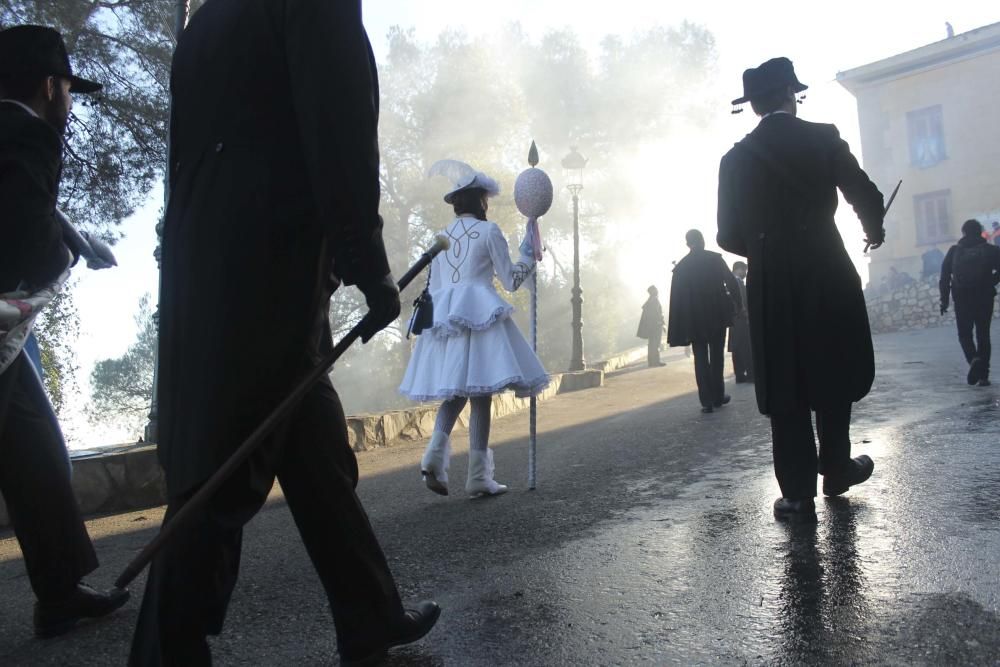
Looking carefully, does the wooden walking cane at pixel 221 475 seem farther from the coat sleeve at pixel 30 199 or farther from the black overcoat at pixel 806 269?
the black overcoat at pixel 806 269

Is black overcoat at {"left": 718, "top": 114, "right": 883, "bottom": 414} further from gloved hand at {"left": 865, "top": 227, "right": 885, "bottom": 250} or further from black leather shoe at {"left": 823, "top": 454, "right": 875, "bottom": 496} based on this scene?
black leather shoe at {"left": 823, "top": 454, "right": 875, "bottom": 496}

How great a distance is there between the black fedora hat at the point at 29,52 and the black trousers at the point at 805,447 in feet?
10.5

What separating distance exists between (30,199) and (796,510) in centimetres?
313

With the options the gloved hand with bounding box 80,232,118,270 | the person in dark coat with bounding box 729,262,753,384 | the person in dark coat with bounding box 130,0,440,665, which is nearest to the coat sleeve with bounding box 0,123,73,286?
the gloved hand with bounding box 80,232,118,270

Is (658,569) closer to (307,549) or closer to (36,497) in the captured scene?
(307,549)

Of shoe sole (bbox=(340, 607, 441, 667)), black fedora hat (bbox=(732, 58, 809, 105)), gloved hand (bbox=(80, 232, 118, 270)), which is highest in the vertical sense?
black fedora hat (bbox=(732, 58, 809, 105))

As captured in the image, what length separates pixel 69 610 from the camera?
2.89 metres

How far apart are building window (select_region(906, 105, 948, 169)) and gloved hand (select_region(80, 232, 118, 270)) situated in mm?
33862

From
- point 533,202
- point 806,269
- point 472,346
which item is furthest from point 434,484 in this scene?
point 806,269

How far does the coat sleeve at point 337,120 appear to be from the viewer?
6.43 ft

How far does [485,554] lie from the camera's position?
137 inches

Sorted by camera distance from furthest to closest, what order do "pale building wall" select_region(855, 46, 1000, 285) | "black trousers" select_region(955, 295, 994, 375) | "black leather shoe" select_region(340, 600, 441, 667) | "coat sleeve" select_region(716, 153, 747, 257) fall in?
"pale building wall" select_region(855, 46, 1000, 285)
"black trousers" select_region(955, 295, 994, 375)
"coat sleeve" select_region(716, 153, 747, 257)
"black leather shoe" select_region(340, 600, 441, 667)

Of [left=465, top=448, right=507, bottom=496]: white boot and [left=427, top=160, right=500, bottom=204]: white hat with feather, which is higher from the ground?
[left=427, top=160, right=500, bottom=204]: white hat with feather

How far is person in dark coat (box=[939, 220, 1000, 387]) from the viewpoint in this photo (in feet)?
30.8
